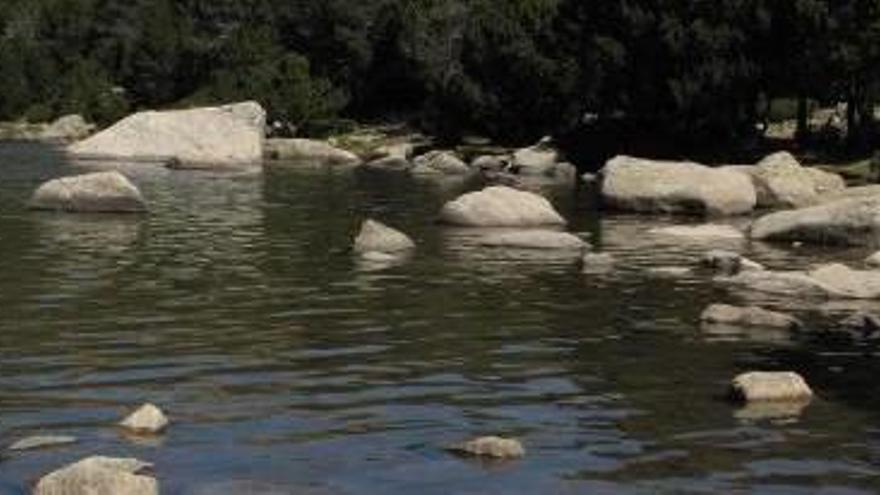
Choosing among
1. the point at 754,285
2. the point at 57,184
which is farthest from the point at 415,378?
the point at 57,184

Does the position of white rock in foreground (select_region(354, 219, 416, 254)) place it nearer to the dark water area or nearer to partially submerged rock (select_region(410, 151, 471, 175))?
the dark water area

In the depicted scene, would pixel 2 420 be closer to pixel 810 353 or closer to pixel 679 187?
pixel 810 353


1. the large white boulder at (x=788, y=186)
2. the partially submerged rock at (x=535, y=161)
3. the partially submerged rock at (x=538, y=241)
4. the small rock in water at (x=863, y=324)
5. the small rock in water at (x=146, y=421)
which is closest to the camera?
the small rock in water at (x=146, y=421)

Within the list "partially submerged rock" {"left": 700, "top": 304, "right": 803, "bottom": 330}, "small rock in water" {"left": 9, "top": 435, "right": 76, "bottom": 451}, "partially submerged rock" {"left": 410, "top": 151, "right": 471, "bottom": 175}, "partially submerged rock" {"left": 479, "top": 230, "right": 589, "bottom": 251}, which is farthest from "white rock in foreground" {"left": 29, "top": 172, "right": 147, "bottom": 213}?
"small rock in water" {"left": 9, "top": 435, "right": 76, "bottom": 451}

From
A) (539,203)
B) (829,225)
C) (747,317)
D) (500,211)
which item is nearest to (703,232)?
(829,225)

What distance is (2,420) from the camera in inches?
721

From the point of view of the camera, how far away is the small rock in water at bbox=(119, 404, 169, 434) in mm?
17891

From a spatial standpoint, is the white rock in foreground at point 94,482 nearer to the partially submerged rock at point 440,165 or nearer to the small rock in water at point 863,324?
the small rock in water at point 863,324

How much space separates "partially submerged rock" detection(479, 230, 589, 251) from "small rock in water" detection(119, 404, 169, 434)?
22759 millimetres

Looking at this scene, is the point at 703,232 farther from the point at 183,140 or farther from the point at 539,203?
the point at 183,140

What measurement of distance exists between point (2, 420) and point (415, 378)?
19.0 feet

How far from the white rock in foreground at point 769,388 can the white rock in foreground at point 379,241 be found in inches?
729

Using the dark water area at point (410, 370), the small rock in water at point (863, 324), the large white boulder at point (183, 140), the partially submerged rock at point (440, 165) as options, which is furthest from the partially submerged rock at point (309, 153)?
the small rock in water at point (863, 324)

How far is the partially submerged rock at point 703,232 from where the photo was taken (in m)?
44.3
